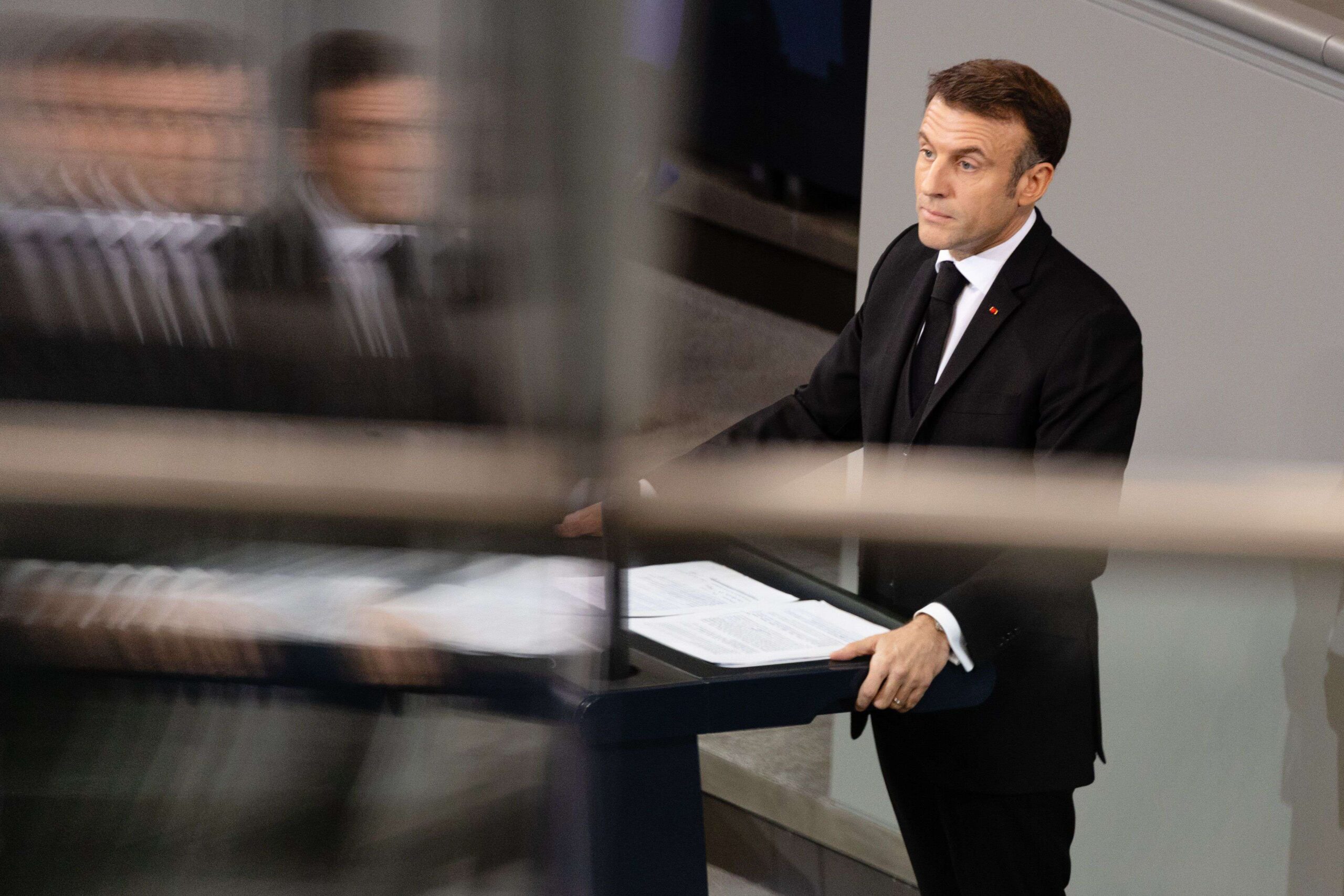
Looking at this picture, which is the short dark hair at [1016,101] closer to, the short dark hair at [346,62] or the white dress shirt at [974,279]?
the white dress shirt at [974,279]

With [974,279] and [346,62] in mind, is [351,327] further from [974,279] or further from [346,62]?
[974,279]

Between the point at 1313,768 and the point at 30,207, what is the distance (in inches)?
35.5

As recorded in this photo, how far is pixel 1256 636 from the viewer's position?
2.46 feet

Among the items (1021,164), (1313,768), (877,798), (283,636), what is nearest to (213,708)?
(283,636)

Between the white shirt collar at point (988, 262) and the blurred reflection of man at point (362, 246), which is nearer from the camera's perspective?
the blurred reflection of man at point (362, 246)

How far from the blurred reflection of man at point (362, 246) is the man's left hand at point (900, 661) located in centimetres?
37

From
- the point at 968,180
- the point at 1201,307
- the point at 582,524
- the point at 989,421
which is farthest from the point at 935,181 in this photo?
the point at 582,524

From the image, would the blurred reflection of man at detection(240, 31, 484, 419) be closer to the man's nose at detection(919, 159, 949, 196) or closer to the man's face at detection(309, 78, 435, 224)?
the man's face at detection(309, 78, 435, 224)

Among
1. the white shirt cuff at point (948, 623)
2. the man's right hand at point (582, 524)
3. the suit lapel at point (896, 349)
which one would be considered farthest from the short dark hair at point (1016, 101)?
the man's right hand at point (582, 524)

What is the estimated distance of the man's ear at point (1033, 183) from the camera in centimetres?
94

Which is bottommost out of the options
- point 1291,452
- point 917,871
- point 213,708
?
point 917,871

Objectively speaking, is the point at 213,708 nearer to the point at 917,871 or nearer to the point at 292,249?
the point at 292,249

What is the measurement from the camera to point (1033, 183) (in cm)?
94

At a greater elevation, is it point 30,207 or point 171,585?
point 30,207
